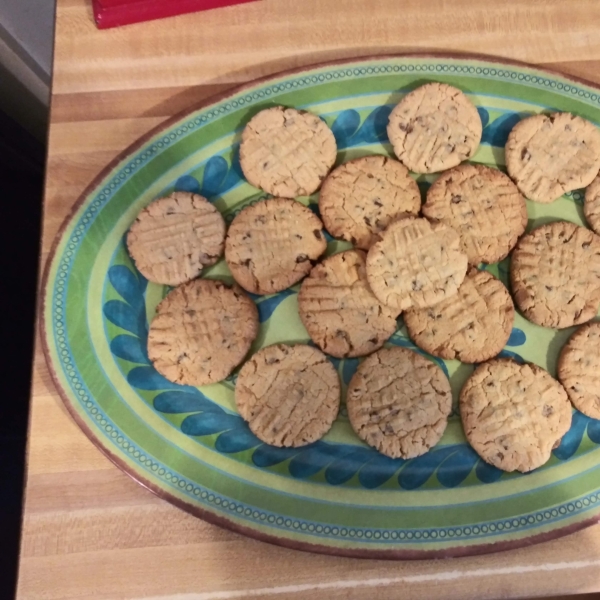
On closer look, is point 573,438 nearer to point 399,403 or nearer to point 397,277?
point 399,403

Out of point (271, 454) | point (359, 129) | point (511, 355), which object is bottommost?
point (271, 454)

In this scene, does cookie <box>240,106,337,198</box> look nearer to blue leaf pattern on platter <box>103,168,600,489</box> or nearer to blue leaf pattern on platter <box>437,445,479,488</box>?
blue leaf pattern on platter <box>103,168,600,489</box>

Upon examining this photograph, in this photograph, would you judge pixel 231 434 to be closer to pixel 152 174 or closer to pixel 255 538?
pixel 255 538

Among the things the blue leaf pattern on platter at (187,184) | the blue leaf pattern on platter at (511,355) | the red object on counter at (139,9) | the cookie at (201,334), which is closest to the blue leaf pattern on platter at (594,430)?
the blue leaf pattern on platter at (511,355)

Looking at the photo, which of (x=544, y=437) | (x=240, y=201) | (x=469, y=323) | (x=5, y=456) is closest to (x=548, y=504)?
(x=544, y=437)

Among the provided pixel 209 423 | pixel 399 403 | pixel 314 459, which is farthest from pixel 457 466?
pixel 209 423

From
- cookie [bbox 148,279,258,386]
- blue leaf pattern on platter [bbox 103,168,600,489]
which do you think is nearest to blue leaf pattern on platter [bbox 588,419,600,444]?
blue leaf pattern on platter [bbox 103,168,600,489]
